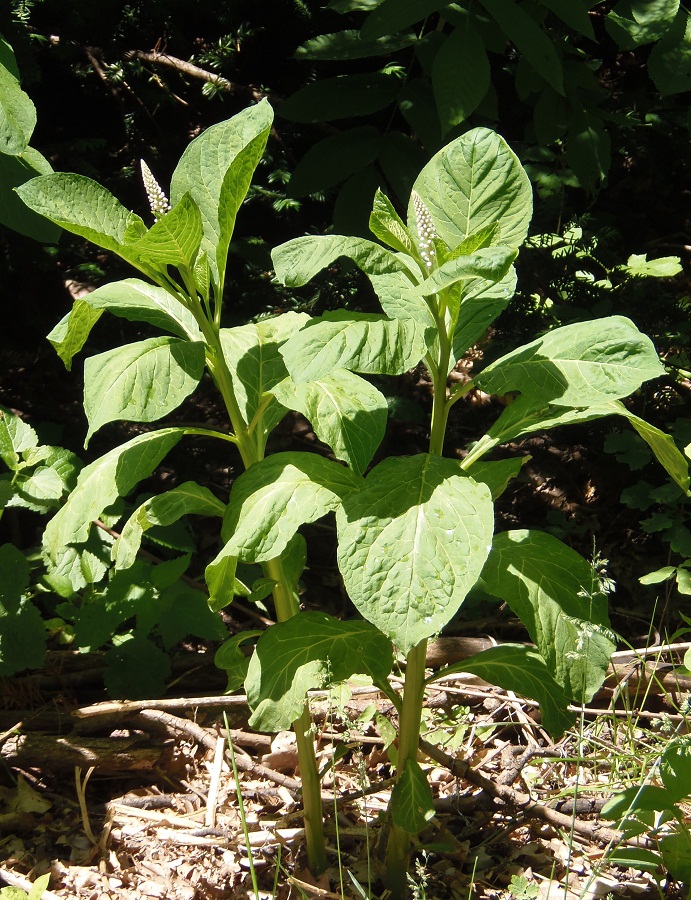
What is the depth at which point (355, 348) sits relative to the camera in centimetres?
129

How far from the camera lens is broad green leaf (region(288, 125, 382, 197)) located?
250cm

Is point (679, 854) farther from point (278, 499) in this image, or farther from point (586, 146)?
point (586, 146)

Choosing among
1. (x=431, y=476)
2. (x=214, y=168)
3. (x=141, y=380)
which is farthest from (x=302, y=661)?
(x=214, y=168)

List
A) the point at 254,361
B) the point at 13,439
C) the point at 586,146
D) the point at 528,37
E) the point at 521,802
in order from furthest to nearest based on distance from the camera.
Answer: the point at 586,146 → the point at 13,439 → the point at 528,37 → the point at 521,802 → the point at 254,361

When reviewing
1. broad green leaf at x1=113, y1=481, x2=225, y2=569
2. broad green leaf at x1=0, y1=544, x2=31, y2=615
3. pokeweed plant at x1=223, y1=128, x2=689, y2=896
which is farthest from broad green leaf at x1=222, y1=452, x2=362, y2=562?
broad green leaf at x1=0, y1=544, x2=31, y2=615

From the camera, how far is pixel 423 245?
1415 millimetres

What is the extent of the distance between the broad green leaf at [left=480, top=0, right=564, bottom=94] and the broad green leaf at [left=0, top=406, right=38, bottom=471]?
173 centimetres

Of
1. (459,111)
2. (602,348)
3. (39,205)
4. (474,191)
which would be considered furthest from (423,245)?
(459,111)

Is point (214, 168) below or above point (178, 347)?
above

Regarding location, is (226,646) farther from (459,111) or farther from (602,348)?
(459,111)

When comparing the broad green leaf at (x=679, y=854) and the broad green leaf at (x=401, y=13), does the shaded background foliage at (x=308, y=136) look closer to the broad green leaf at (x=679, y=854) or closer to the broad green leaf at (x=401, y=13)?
the broad green leaf at (x=401, y=13)

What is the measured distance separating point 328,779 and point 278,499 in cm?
111

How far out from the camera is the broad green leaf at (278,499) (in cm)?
139

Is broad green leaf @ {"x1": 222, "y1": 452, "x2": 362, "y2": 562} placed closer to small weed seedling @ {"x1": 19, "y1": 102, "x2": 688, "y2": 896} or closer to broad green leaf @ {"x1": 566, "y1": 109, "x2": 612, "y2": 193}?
small weed seedling @ {"x1": 19, "y1": 102, "x2": 688, "y2": 896}
